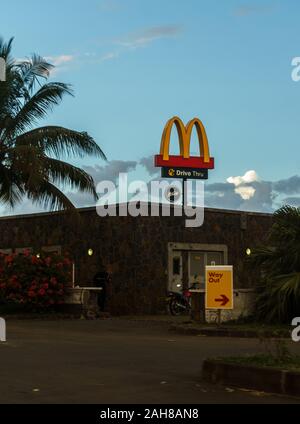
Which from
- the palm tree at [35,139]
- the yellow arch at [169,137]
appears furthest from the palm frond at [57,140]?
the yellow arch at [169,137]

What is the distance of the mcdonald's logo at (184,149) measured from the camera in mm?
34344

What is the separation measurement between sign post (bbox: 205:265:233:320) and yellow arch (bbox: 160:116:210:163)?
49.4ft

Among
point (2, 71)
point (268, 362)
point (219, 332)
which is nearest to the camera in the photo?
point (268, 362)

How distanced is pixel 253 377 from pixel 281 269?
478 inches

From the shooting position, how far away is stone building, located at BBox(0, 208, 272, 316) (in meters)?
28.3

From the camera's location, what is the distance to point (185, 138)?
35.2 metres

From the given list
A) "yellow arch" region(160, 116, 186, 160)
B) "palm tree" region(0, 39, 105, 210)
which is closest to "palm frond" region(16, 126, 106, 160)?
"palm tree" region(0, 39, 105, 210)

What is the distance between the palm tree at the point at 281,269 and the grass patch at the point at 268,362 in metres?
9.69

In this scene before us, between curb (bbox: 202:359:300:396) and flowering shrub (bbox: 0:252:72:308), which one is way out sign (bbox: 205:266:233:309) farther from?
curb (bbox: 202:359:300:396)

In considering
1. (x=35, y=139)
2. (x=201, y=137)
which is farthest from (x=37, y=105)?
(x=201, y=137)

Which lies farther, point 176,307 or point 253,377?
point 176,307

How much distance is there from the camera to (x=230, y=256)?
3094 cm

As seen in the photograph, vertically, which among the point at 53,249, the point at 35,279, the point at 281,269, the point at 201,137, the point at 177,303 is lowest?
the point at 177,303

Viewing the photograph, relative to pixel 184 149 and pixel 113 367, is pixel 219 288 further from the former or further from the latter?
pixel 184 149
